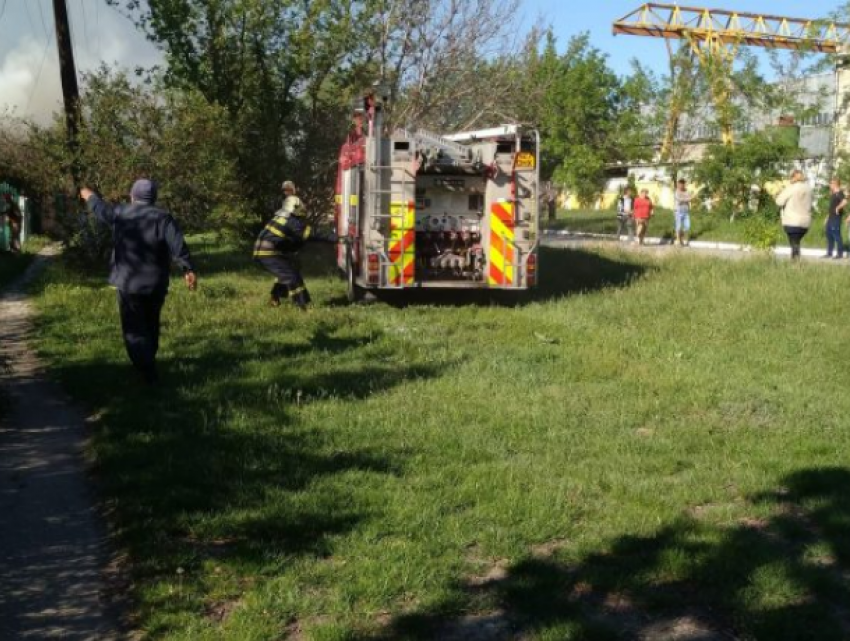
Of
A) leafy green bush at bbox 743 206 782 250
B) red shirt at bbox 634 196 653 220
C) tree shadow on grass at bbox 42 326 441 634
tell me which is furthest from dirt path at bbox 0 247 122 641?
Answer: red shirt at bbox 634 196 653 220

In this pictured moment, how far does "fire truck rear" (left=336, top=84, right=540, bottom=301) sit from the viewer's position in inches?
518

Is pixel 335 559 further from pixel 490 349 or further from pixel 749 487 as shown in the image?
pixel 490 349

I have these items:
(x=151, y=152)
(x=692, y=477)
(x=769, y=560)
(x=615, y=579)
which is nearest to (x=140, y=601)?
(x=615, y=579)

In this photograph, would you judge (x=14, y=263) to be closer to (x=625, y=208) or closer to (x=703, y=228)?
(x=625, y=208)

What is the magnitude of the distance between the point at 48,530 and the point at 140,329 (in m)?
3.11

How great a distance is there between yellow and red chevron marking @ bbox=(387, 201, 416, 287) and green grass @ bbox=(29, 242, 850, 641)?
193 cm

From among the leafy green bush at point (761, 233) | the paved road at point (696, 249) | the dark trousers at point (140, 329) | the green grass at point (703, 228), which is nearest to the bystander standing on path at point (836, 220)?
the paved road at point (696, 249)

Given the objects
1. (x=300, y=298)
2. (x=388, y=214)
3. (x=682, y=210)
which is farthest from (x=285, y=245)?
(x=682, y=210)

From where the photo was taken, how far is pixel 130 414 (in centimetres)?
728

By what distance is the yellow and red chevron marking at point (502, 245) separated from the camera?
13.4 m

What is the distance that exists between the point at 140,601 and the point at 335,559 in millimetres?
904

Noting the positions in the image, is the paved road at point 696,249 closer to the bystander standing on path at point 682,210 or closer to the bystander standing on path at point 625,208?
the bystander standing on path at point 682,210

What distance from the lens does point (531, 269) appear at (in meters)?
13.5

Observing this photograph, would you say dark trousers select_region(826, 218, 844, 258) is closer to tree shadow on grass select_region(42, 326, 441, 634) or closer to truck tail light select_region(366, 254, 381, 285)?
truck tail light select_region(366, 254, 381, 285)
